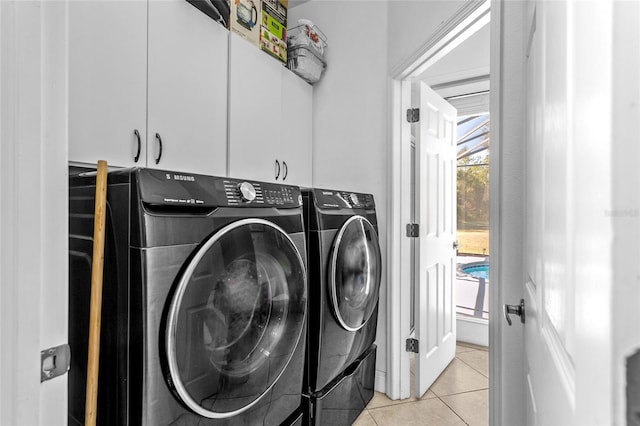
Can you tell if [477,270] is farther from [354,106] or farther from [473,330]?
[354,106]

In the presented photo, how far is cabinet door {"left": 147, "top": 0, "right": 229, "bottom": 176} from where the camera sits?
59.6 inches

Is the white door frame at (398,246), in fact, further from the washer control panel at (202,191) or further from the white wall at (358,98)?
the washer control panel at (202,191)

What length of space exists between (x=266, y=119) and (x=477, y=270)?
2.46 metres

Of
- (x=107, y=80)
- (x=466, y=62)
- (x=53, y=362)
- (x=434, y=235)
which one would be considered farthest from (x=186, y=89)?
(x=466, y=62)

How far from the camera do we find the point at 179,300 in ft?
2.97

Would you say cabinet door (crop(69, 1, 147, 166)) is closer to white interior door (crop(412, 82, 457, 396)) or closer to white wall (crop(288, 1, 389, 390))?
white wall (crop(288, 1, 389, 390))

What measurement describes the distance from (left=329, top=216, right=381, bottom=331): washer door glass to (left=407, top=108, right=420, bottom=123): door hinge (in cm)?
75

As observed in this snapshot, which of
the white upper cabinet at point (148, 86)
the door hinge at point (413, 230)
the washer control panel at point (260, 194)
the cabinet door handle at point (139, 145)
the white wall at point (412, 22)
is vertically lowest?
the door hinge at point (413, 230)

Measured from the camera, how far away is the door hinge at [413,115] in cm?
222

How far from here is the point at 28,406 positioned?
1.90ft

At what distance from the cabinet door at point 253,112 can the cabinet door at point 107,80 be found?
517 millimetres

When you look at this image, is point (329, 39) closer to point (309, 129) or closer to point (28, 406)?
point (309, 129)

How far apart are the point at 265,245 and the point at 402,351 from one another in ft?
4.92

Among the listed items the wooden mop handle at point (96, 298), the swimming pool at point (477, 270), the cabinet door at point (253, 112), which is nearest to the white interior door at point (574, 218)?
the wooden mop handle at point (96, 298)
